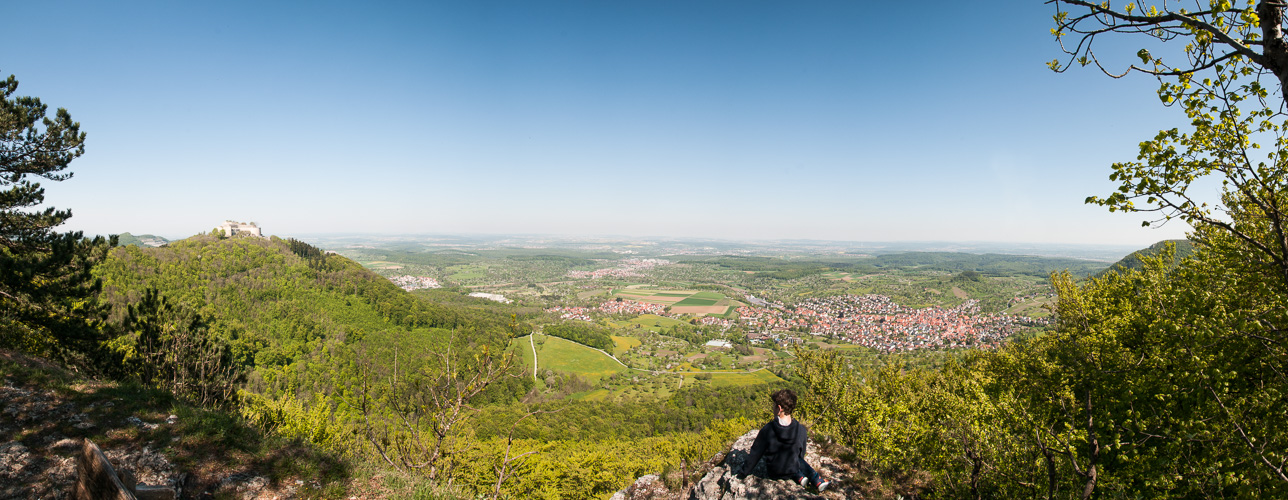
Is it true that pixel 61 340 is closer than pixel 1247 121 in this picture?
No

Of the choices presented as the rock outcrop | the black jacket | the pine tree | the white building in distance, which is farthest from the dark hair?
the white building in distance

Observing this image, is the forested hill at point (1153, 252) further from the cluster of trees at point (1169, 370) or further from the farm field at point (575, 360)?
the farm field at point (575, 360)

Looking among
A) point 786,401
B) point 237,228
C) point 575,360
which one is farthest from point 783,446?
point 237,228

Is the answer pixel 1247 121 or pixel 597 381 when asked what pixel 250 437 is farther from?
pixel 597 381

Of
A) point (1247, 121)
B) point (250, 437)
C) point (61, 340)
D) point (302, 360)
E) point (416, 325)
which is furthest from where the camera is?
point (416, 325)

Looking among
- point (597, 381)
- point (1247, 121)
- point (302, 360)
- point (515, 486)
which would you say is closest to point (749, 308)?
point (597, 381)

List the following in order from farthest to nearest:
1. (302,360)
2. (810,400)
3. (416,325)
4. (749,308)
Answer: (749,308) < (416,325) < (302,360) < (810,400)

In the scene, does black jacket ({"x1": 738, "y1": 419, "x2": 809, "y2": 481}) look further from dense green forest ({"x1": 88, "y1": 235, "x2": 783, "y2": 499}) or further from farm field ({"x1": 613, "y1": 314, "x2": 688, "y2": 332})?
farm field ({"x1": 613, "y1": 314, "x2": 688, "y2": 332})
